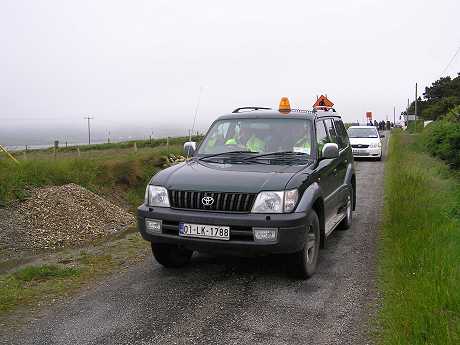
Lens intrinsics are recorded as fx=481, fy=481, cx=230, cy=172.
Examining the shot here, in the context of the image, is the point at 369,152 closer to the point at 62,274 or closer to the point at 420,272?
the point at 420,272

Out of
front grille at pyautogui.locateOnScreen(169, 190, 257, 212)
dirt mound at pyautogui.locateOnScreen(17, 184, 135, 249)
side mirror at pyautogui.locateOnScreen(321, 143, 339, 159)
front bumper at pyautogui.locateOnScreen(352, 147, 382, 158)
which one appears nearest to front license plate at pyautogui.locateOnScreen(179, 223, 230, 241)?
front grille at pyautogui.locateOnScreen(169, 190, 257, 212)

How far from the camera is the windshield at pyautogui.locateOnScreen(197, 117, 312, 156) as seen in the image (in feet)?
19.1

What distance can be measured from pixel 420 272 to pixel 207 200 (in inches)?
89.6

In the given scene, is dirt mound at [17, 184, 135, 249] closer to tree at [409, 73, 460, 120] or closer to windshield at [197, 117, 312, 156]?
windshield at [197, 117, 312, 156]

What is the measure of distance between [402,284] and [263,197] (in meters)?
1.62

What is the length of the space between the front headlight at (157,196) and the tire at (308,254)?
1445mm

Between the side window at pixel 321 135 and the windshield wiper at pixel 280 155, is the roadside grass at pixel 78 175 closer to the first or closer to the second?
the windshield wiper at pixel 280 155

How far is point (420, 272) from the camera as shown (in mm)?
4867

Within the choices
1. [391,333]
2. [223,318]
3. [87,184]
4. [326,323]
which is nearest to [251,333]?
[223,318]

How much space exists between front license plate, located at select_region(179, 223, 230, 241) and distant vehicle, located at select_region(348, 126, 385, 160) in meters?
16.3

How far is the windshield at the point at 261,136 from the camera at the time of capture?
5818 mm

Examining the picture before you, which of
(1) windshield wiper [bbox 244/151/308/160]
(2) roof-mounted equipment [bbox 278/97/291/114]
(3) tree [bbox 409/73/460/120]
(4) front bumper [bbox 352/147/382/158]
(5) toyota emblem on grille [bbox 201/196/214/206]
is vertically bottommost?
(4) front bumper [bbox 352/147/382/158]

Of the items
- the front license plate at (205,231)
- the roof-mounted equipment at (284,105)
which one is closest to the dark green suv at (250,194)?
the front license plate at (205,231)

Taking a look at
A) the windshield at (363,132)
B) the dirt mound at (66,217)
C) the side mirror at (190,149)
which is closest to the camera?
the side mirror at (190,149)
